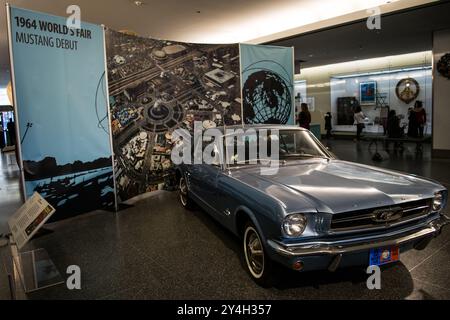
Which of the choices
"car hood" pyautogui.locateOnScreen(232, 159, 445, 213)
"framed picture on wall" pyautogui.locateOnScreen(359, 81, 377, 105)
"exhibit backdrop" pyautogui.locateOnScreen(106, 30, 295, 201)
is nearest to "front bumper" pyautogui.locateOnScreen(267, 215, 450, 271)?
"car hood" pyautogui.locateOnScreen(232, 159, 445, 213)

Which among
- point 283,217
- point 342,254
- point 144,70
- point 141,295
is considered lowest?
point 141,295

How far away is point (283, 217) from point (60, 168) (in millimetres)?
3182

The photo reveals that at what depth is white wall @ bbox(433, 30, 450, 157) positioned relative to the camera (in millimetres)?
8812

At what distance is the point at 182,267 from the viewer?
3090mm

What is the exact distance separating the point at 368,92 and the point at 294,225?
47.1ft

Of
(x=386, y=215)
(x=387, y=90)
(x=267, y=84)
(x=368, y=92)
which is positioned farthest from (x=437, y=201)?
(x=368, y=92)

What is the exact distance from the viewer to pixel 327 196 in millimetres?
2441

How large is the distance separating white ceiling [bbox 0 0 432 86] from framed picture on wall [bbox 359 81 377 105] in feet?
23.8

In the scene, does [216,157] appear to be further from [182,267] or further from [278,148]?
[182,267]

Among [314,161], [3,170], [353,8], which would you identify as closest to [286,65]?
[353,8]

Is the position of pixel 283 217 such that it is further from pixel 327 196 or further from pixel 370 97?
pixel 370 97

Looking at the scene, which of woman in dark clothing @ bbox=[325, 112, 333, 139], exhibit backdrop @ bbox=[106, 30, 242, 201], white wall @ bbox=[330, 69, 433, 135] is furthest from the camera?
woman in dark clothing @ bbox=[325, 112, 333, 139]

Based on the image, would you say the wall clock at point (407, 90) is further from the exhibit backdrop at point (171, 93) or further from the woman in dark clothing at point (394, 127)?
the exhibit backdrop at point (171, 93)

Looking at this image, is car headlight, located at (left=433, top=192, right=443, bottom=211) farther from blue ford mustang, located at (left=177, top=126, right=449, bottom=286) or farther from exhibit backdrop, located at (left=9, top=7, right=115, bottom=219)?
exhibit backdrop, located at (left=9, top=7, right=115, bottom=219)
